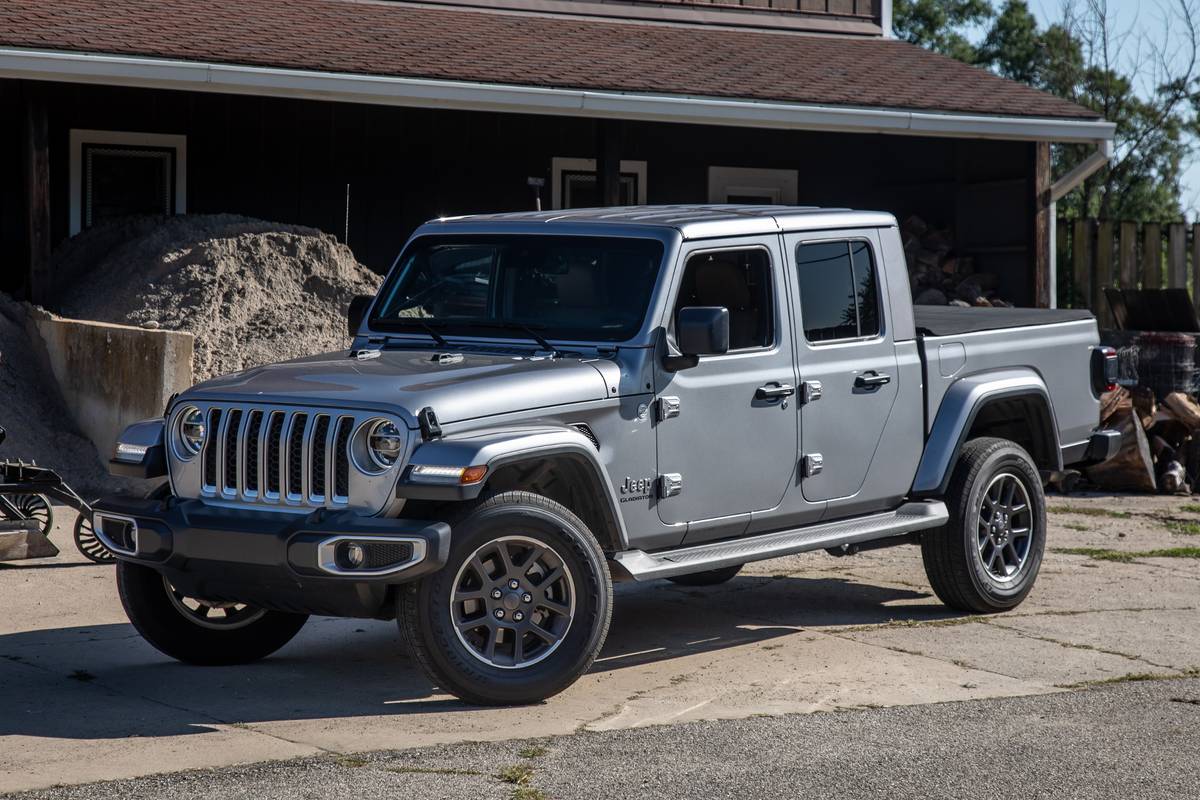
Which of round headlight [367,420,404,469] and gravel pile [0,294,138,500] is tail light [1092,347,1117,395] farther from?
Answer: gravel pile [0,294,138,500]

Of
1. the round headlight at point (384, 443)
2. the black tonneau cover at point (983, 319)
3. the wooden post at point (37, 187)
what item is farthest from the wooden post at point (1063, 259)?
the round headlight at point (384, 443)

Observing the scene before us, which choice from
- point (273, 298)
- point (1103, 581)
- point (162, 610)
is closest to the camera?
point (162, 610)

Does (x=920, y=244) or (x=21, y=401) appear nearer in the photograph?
(x=21, y=401)

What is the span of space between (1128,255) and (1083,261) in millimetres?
558

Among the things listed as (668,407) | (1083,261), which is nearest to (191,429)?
(668,407)

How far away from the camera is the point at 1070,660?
7.69m

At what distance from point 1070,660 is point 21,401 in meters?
8.72

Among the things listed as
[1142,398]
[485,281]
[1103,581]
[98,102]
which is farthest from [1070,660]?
[98,102]

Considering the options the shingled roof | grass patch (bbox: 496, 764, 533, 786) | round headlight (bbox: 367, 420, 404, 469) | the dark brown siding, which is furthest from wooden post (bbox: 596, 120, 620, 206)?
grass patch (bbox: 496, 764, 533, 786)

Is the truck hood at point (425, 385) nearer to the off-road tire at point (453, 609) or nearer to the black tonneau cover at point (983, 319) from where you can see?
the off-road tire at point (453, 609)

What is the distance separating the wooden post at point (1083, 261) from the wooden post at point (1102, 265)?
0.09 metres

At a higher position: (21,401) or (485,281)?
(485,281)

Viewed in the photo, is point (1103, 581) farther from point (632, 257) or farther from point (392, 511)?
point (392, 511)

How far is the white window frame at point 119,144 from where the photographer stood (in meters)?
16.7
